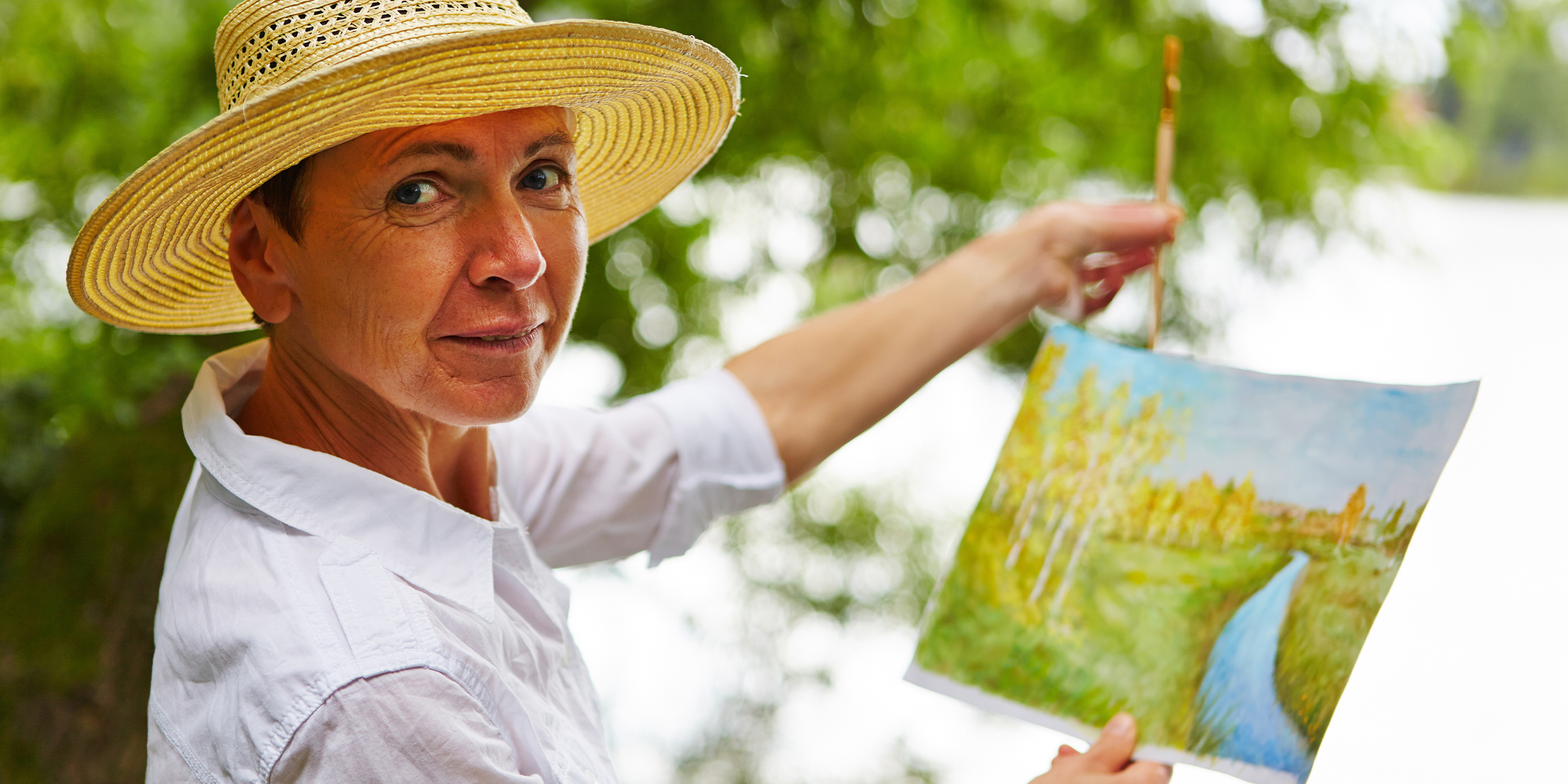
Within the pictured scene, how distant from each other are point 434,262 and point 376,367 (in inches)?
3.7

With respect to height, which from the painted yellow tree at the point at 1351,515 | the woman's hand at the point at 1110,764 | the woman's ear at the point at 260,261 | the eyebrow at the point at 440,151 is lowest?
the woman's hand at the point at 1110,764

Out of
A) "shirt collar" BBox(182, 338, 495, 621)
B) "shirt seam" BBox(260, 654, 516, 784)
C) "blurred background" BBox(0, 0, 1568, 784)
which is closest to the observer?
"shirt seam" BBox(260, 654, 516, 784)

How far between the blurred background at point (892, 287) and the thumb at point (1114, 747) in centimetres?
101

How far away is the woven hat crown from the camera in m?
0.81

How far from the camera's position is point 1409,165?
283cm

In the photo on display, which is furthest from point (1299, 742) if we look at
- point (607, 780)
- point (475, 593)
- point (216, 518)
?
point (216, 518)

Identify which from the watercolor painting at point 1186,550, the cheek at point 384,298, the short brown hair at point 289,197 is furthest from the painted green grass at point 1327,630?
the short brown hair at point 289,197

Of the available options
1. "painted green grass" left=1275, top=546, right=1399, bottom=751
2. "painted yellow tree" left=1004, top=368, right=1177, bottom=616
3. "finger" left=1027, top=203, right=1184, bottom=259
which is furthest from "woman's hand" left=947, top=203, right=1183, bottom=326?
"painted green grass" left=1275, top=546, right=1399, bottom=751

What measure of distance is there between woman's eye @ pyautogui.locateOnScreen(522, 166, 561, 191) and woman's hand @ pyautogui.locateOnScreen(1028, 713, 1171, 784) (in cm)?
62

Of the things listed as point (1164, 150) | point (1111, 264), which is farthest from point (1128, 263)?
point (1164, 150)

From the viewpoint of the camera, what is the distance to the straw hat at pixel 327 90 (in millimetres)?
773

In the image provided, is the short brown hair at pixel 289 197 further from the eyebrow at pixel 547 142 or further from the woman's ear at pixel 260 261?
the eyebrow at pixel 547 142

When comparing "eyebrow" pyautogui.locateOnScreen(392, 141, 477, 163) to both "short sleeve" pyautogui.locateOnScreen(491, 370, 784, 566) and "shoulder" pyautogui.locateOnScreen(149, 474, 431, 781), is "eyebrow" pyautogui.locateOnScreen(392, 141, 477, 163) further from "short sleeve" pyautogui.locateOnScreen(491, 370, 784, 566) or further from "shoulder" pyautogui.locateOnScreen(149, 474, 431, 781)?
"short sleeve" pyautogui.locateOnScreen(491, 370, 784, 566)

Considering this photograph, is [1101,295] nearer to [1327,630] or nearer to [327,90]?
[1327,630]
